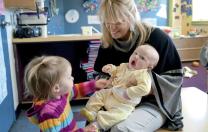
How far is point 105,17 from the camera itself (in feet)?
4.76

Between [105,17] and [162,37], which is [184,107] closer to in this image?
[162,37]

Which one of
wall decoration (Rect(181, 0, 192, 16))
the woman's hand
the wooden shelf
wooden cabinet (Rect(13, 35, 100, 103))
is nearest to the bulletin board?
wall decoration (Rect(181, 0, 192, 16))

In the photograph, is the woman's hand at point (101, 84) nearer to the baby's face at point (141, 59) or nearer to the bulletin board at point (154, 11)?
the baby's face at point (141, 59)

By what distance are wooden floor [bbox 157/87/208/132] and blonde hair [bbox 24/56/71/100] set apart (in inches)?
23.0

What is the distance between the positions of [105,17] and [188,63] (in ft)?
11.9

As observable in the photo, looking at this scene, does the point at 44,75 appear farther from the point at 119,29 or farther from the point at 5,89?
the point at 5,89

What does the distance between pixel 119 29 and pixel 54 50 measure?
64.3 inches

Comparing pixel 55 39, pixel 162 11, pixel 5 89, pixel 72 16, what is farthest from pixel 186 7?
pixel 5 89

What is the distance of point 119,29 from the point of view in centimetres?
147

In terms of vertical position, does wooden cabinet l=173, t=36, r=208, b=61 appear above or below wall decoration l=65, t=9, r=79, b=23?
below

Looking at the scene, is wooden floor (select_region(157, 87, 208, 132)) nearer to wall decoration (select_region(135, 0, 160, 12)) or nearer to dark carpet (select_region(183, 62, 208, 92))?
dark carpet (select_region(183, 62, 208, 92))

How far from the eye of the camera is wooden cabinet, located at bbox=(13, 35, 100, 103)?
9.07 ft

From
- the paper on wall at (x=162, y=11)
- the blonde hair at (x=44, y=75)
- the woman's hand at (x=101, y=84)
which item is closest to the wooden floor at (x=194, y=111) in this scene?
the woman's hand at (x=101, y=84)

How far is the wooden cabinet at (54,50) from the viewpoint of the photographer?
2766mm
